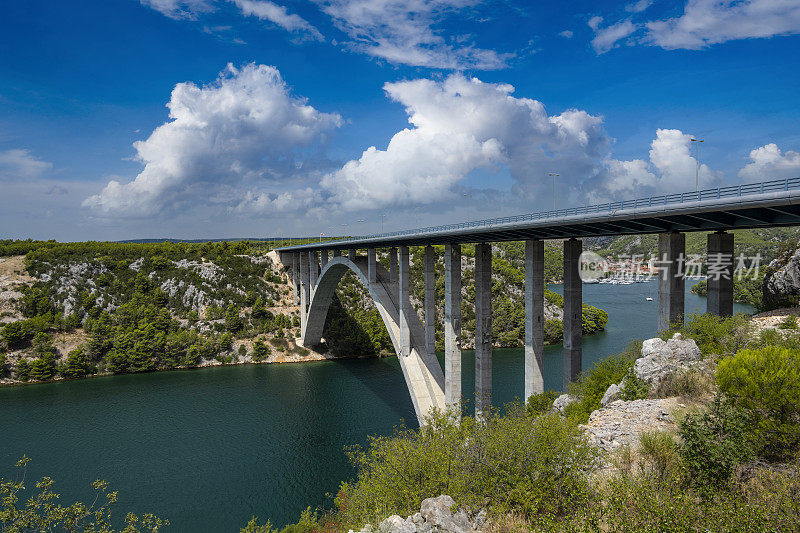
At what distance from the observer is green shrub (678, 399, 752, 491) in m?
6.99

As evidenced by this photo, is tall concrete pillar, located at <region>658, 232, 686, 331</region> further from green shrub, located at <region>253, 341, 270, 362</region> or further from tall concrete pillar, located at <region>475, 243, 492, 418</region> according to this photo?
green shrub, located at <region>253, 341, 270, 362</region>

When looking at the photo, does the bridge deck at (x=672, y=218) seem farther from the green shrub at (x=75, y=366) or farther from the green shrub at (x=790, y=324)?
the green shrub at (x=75, y=366)

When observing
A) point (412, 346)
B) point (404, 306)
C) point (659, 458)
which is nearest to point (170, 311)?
point (404, 306)

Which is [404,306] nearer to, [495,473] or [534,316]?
[534,316]

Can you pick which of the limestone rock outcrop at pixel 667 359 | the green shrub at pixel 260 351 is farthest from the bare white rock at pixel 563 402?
the green shrub at pixel 260 351

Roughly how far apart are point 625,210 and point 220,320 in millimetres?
53052

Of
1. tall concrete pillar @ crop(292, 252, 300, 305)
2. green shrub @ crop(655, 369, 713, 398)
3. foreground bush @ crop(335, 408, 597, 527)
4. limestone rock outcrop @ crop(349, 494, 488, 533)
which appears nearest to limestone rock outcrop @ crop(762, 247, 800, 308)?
green shrub @ crop(655, 369, 713, 398)

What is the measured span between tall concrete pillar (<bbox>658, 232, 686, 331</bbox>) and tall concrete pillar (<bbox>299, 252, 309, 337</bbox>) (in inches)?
1694

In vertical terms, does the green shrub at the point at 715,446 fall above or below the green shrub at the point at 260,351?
above

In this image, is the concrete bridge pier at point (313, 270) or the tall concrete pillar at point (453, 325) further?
the concrete bridge pier at point (313, 270)

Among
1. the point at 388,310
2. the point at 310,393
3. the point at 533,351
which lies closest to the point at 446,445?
the point at 533,351

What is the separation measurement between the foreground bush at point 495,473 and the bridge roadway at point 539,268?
812cm

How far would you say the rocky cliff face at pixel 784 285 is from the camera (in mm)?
20469

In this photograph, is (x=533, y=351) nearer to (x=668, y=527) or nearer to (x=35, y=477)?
(x=668, y=527)
